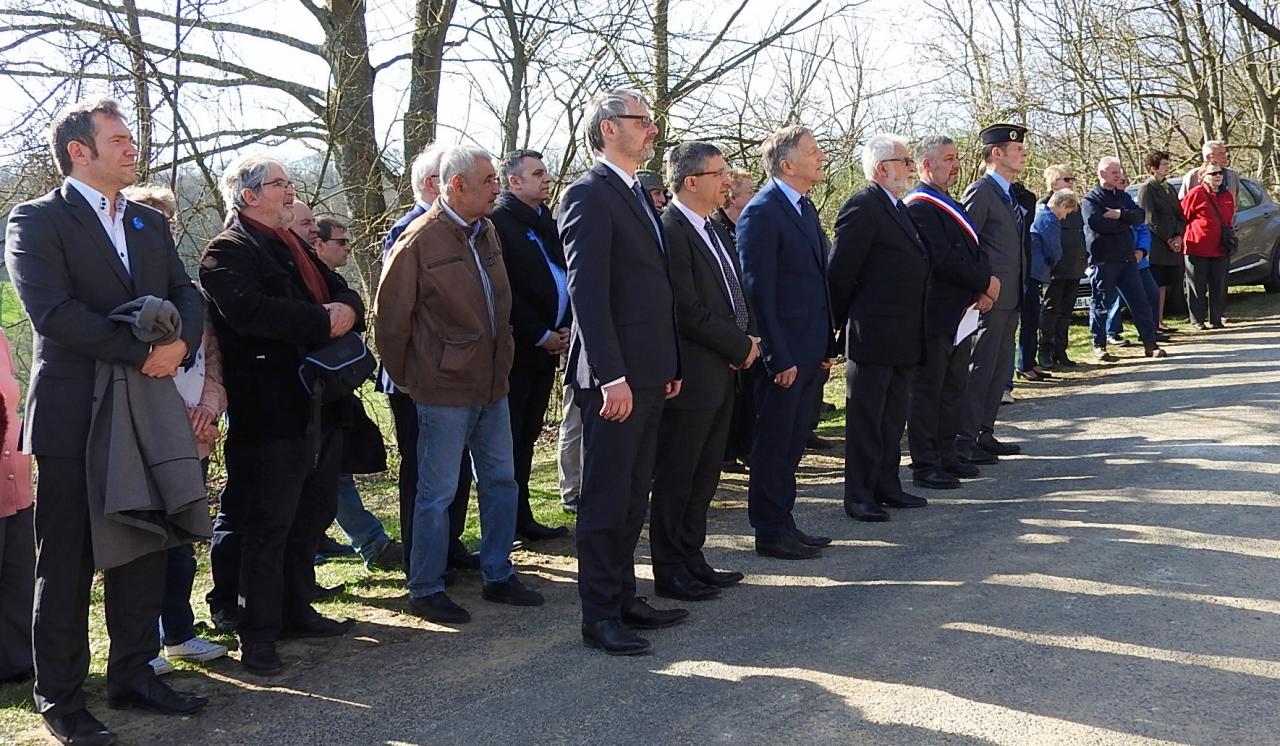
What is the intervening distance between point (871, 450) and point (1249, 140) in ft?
61.3

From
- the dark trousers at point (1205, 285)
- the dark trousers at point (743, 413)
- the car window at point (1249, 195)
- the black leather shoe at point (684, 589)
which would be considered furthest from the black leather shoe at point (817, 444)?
the car window at point (1249, 195)

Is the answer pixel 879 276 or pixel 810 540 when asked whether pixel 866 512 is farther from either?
pixel 879 276

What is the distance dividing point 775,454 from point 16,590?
3.63m

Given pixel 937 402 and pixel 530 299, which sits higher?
pixel 530 299

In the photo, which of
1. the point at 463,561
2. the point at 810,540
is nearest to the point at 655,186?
the point at 810,540

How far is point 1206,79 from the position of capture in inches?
801

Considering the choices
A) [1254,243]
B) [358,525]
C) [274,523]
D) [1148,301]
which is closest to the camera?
[274,523]

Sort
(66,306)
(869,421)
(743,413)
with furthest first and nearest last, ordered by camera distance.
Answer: (743,413)
(869,421)
(66,306)

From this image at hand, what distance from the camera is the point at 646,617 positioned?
528 cm

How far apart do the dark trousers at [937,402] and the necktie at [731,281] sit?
2.09 m

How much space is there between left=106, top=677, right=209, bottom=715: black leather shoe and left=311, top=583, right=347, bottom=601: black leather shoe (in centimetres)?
133

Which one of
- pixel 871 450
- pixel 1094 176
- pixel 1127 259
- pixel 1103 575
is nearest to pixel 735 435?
pixel 871 450

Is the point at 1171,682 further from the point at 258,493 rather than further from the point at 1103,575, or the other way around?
the point at 258,493

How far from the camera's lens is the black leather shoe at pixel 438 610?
5.48 metres
